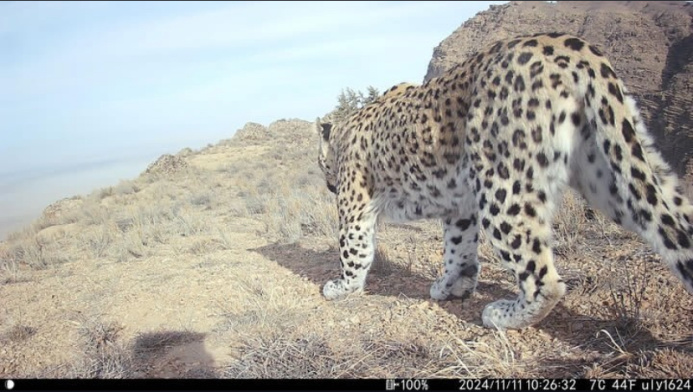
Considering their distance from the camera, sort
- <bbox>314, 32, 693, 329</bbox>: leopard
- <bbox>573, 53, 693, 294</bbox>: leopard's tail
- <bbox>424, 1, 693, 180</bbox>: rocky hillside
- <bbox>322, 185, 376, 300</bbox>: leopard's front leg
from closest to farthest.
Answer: <bbox>573, 53, 693, 294</bbox>: leopard's tail < <bbox>314, 32, 693, 329</bbox>: leopard < <bbox>322, 185, 376, 300</bbox>: leopard's front leg < <bbox>424, 1, 693, 180</bbox>: rocky hillside

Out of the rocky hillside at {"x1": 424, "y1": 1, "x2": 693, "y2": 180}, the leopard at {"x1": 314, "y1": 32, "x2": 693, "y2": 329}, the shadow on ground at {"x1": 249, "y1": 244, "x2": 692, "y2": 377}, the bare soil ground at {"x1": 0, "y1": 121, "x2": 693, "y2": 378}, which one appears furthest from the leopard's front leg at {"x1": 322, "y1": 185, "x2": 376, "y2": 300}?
the rocky hillside at {"x1": 424, "y1": 1, "x2": 693, "y2": 180}

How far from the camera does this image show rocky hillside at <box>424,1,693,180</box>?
33.7 ft

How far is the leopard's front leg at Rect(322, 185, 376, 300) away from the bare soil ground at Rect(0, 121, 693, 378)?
171 mm

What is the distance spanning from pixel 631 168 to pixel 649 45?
11319 mm

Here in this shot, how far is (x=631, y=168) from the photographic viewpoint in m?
3.25

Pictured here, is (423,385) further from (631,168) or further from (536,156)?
(631,168)

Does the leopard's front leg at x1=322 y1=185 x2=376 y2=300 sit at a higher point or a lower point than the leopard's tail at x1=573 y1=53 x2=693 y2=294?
lower

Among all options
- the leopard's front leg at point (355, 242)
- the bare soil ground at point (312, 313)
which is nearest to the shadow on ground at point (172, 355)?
the bare soil ground at point (312, 313)

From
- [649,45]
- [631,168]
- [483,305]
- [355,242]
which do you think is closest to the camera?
[631,168]

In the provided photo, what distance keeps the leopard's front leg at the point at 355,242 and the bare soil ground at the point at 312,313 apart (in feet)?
0.56

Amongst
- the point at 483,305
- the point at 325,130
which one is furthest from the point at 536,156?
the point at 325,130

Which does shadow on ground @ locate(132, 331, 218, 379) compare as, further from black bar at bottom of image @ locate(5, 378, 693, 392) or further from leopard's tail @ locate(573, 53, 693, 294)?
leopard's tail @ locate(573, 53, 693, 294)

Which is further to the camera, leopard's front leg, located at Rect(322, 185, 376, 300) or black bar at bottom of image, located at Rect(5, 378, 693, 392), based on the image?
leopard's front leg, located at Rect(322, 185, 376, 300)

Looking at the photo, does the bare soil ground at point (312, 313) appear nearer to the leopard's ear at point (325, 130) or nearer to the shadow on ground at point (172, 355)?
the shadow on ground at point (172, 355)
